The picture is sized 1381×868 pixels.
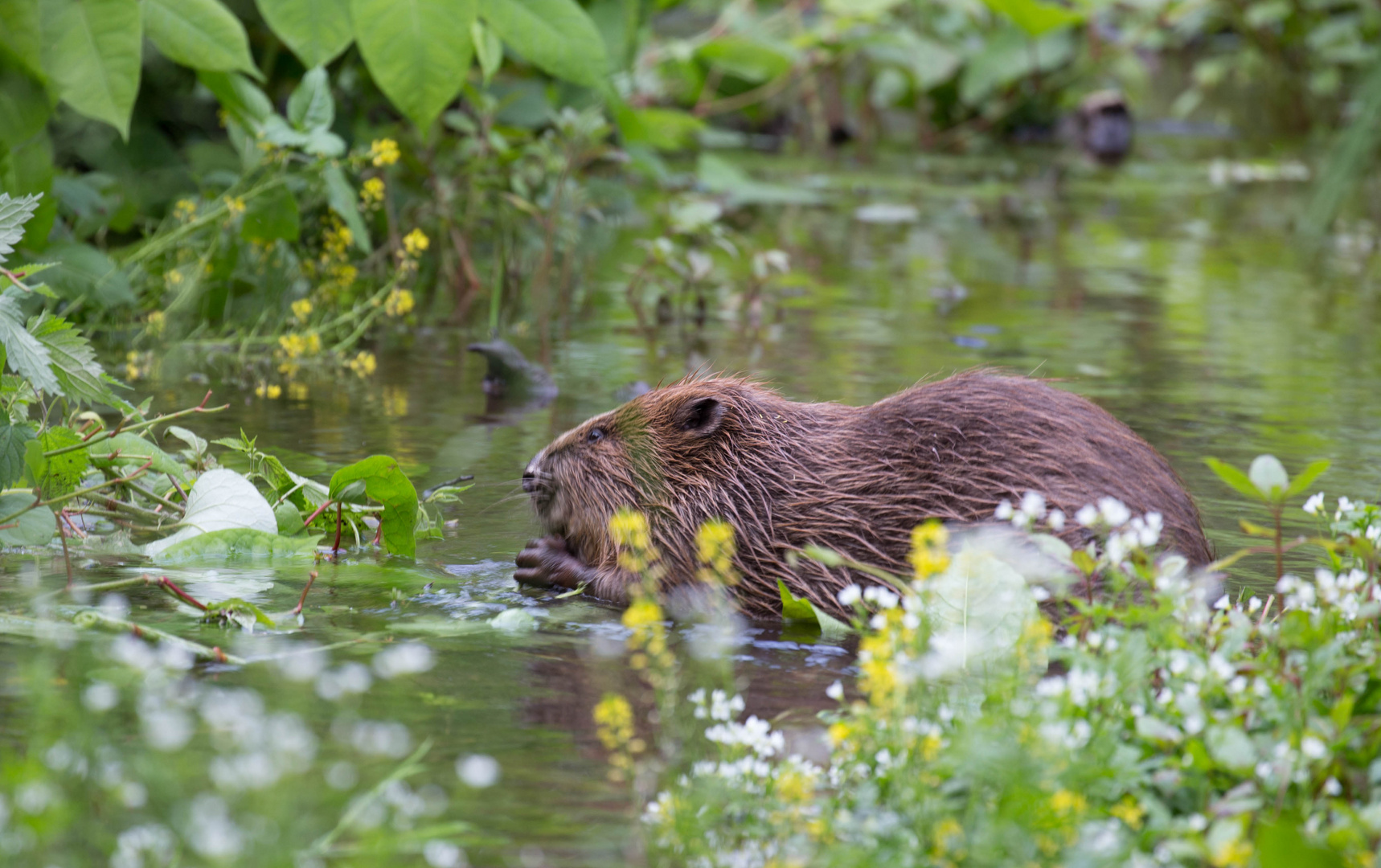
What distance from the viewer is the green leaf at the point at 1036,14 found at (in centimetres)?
1144

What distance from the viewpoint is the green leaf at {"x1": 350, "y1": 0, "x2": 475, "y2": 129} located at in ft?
16.8

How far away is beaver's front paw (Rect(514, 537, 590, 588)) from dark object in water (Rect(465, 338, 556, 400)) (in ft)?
6.16

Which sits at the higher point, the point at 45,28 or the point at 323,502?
the point at 45,28

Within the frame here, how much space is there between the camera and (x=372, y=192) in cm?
556

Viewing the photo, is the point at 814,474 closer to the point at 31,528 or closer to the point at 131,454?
the point at 131,454

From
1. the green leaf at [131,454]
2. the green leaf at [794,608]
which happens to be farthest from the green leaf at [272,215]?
the green leaf at [794,608]

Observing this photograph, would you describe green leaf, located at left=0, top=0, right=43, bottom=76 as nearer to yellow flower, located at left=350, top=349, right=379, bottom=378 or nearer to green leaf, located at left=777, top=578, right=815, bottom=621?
yellow flower, located at left=350, top=349, right=379, bottom=378

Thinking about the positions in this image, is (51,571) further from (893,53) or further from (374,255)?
(893,53)

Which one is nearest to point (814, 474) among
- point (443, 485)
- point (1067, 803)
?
point (443, 485)

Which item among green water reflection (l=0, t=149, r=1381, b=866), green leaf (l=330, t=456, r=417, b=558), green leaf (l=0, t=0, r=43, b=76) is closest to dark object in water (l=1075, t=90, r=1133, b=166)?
green water reflection (l=0, t=149, r=1381, b=866)

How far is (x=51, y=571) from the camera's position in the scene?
3250mm

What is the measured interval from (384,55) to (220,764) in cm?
381

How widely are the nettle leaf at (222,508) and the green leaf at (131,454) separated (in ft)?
0.50

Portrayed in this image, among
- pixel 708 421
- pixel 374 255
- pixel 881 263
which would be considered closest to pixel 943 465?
pixel 708 421
